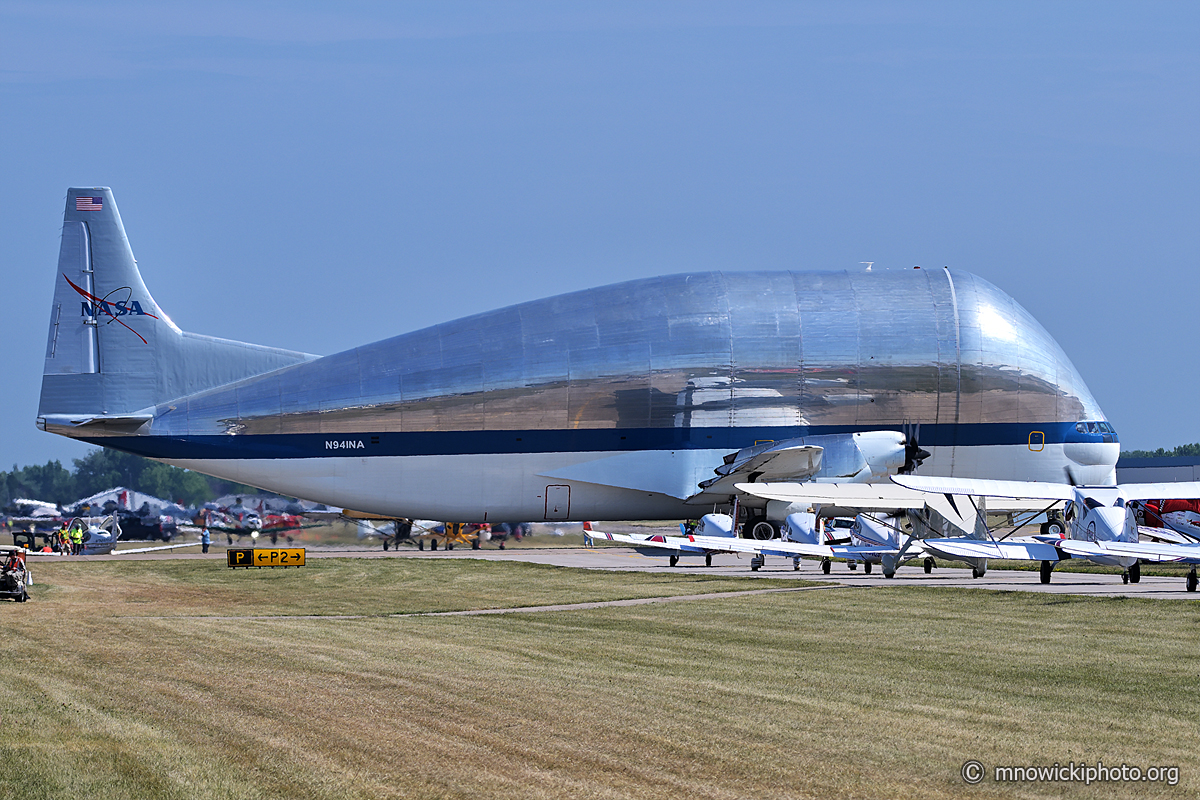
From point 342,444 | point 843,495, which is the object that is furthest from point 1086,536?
point 342,444

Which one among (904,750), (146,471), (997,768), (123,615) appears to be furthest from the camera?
(146,471)

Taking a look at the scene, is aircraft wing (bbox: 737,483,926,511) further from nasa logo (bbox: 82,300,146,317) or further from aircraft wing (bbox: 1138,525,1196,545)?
nasa logo (bbox: 82,300,146,317)

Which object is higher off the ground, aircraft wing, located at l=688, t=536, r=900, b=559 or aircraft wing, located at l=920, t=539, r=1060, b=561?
aircraft wing, located at l=920, t=539, r=1060, b=561

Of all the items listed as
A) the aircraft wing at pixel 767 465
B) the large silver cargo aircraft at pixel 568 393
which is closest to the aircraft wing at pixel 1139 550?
the aircraft wing at pixel 767 465

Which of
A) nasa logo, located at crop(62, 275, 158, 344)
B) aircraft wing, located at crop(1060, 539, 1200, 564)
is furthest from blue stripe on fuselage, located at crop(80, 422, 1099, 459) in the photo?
aircraft wing, located at crop(1060, 539, 1200, 564)

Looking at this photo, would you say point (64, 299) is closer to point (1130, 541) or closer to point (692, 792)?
point (1130, 541)

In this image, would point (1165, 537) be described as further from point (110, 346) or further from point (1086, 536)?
point (110, 346)

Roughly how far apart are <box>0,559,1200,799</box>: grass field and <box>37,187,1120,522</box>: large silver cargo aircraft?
16.5 m

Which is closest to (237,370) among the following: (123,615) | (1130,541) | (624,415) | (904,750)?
(624,415)

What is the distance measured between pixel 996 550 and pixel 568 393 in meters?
17.0

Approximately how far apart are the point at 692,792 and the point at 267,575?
36.0m

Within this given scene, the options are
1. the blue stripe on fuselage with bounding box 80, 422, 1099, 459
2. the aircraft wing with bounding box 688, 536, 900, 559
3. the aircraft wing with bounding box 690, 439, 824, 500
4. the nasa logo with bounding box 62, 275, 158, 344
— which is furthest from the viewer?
the nasa logo with bounding box 62, 275, 158, 344

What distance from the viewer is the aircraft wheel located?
4734 centimetres

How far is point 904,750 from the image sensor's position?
11609 millimetres
